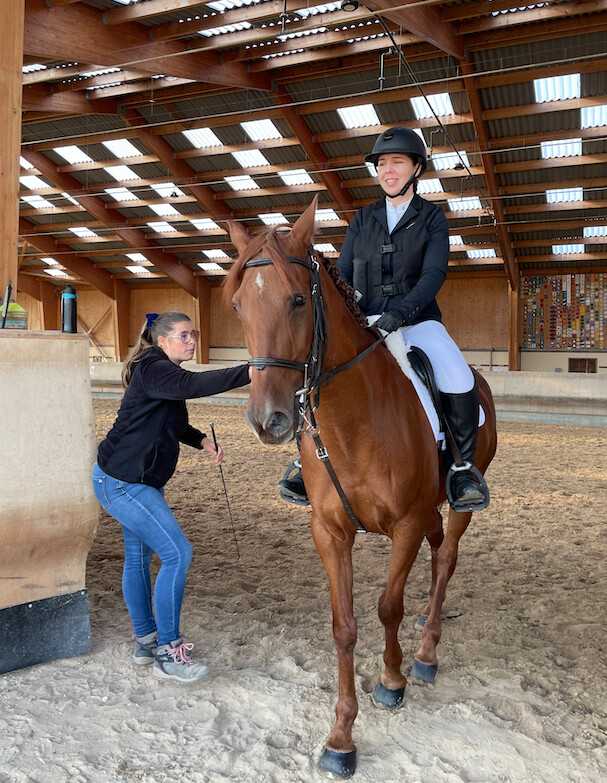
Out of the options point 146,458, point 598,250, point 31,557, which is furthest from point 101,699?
point 598,250

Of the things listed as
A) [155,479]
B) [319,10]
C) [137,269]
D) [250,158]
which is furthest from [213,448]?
[137,269]

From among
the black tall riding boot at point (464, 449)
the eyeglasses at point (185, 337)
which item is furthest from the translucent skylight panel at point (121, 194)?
the black tall riding boot at point (464, 449)

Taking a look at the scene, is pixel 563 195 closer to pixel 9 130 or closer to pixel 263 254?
pixel 9 130

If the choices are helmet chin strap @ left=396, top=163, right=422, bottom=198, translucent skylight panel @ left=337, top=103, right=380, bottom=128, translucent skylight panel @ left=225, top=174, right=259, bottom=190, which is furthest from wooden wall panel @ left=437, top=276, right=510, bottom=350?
helmet chin strap @ left=396, top=163, right=422, bottom=198

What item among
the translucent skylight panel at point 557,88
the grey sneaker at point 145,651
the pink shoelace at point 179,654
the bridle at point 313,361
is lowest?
the grey sneaker at point 145,651

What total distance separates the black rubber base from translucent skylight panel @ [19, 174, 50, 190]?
2048cm

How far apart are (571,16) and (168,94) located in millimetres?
8382

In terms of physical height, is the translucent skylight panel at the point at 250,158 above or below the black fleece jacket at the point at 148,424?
above

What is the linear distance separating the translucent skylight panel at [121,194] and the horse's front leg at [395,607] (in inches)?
757

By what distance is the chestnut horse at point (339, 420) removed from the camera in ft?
6.33

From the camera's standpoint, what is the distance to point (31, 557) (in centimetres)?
286

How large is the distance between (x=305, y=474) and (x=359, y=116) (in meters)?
13.9

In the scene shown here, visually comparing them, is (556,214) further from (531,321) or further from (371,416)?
(371,416)

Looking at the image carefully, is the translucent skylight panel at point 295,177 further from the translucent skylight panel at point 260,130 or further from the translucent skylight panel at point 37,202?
the translucent skylight panel at point 37,202
